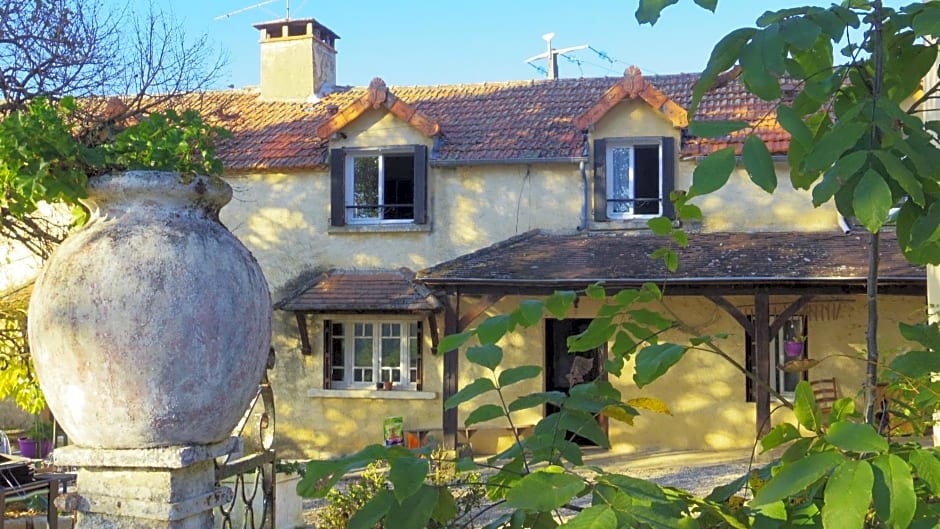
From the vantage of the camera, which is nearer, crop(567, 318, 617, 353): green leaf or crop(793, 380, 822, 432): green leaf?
crop(793, 380, 822, 432): green leaf

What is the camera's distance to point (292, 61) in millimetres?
17000

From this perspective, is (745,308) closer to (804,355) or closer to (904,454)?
(804,355)

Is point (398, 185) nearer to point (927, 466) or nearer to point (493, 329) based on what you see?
point (493, 329)

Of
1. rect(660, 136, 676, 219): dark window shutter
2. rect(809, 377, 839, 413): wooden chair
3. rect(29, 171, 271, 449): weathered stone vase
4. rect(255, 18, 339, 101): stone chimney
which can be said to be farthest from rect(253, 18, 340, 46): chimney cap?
rect(29, 171, 271, 449): weathered stone vase

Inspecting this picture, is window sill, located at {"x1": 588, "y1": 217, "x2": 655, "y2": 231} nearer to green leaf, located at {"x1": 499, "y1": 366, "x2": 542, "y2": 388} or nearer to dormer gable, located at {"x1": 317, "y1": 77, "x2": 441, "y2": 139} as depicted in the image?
dormer gable, located at {"x1": 317, "y1": 77, "x2": 441, "y2": 139}

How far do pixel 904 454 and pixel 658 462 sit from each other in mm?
12156

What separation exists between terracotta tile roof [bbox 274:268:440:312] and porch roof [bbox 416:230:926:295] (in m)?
0.67

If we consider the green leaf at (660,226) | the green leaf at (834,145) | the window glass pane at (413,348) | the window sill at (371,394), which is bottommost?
the window sill at (371,394)

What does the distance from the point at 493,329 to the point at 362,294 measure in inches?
485

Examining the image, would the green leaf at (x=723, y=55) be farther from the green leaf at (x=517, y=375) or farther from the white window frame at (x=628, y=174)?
the white window frame at (x=628, y=174)

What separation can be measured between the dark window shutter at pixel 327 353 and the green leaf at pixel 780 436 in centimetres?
1329

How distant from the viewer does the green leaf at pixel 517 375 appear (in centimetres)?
178

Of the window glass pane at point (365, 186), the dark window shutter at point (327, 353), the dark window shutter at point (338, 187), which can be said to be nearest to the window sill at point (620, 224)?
the window glass pane at point (365, 186)

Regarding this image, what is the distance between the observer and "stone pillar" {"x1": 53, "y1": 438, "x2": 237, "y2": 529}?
2938mm
